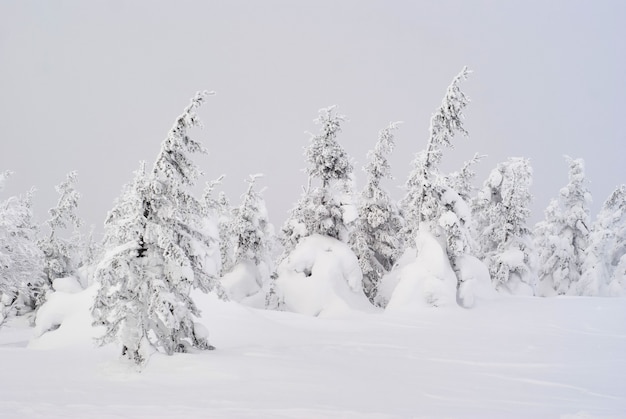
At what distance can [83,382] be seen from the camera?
1012cm

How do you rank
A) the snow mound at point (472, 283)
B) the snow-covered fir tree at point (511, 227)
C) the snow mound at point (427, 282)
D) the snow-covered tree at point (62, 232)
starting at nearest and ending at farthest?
the snow mound at point (427, 282) → the snow mound at point (472, 283) → the snow-covered fir tree at point (511, 227) → the snow-covered tree at point (62, 232)

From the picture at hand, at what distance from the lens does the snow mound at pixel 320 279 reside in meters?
29.4

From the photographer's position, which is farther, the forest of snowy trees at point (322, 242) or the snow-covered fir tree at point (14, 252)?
the snow-covered fir tree at point (14, 252)

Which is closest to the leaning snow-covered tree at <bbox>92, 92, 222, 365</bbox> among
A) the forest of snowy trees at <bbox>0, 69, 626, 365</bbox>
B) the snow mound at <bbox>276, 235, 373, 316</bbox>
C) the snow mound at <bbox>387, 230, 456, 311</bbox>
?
the forest of snowy trees at <bbox>0, 69, 626, 365</bbox>

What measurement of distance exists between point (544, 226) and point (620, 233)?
6.06 meters

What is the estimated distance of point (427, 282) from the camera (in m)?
26.9

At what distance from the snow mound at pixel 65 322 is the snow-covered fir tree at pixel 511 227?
98.1 ft

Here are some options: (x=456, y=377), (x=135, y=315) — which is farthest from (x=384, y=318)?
(x=135, y=315)

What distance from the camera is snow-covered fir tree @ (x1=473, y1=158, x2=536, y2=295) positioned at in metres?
37.2

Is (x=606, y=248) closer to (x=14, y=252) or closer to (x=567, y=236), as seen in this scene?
(x=567, y=236)

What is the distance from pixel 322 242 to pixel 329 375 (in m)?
20.1

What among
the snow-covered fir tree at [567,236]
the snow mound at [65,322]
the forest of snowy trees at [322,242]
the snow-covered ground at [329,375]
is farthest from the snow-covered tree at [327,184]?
the snow-covered fir tree at [567,236]

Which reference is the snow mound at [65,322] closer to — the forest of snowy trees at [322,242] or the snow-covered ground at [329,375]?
the snow-covered ground at [329,375]

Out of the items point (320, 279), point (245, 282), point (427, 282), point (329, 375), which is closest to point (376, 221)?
point (320, 279)
